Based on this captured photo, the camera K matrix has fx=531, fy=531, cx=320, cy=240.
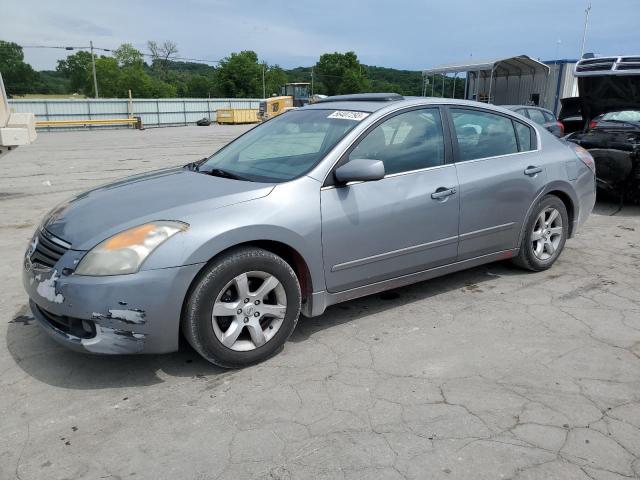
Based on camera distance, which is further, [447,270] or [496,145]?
[496,145]

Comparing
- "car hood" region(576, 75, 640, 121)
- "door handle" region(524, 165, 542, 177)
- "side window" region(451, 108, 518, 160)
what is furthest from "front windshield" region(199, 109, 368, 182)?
"car hood" region(576, 75, 640, 121)

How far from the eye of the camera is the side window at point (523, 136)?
15.4 feet

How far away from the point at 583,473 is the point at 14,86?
107 m

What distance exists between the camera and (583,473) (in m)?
2.31

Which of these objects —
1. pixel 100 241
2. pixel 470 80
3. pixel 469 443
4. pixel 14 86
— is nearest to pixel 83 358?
pixel 100 241

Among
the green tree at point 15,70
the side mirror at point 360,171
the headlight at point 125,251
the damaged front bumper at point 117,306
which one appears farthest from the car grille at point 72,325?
the green tree at point 15,70

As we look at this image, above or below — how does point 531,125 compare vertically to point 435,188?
above

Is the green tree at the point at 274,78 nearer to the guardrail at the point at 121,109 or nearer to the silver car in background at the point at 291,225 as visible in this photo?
the guardrail at the point at 121,109

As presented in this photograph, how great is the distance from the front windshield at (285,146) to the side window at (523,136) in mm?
1675

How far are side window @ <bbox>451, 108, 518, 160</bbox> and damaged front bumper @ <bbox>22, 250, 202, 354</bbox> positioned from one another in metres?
2.45

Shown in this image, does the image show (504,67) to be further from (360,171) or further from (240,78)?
(240,78)

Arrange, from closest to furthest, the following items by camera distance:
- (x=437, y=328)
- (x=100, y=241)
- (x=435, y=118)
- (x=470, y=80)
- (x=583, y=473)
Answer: (x=583, y=473) < (x=100, y=241) < (x=437, y=328) < (x=435, y=118) < (x=470, y=80)

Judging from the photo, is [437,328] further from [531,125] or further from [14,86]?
[14,86]

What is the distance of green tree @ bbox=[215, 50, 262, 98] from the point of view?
91.2m
